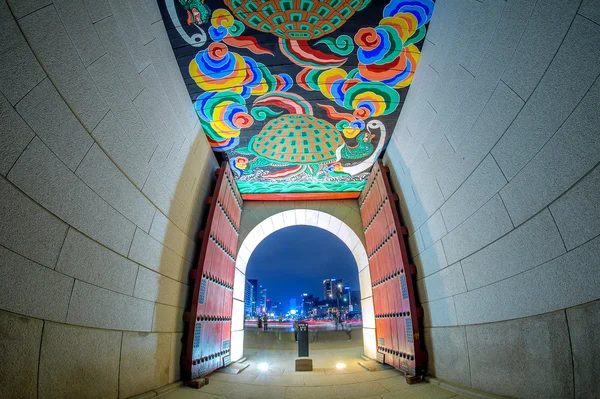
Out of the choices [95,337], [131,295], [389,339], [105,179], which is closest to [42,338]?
[95,337]

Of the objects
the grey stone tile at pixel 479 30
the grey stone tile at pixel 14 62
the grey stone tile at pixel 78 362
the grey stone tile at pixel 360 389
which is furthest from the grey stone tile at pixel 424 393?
the grey stone tile at pixel 14 62

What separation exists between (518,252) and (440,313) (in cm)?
166

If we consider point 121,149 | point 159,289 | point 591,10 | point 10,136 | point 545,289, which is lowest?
point 545,289

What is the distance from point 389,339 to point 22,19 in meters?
5.78

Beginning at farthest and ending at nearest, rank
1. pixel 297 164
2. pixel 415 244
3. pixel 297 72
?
pixel 297 164 < pixel 415 244 < pixel 297 72

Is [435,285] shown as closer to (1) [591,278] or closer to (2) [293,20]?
(1) [591,278]

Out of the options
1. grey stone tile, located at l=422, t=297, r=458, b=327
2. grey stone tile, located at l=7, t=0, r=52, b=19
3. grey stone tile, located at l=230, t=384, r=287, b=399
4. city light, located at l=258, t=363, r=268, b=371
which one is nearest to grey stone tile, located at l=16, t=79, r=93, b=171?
grey stone tile, located at l=7, t=0, r=52, b=19

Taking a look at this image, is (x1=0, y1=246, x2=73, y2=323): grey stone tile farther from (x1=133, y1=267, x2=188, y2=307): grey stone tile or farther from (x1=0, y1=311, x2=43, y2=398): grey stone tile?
(x1=133, y1=267, x2=188, y2=307): grey stone tile

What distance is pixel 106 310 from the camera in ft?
7.84

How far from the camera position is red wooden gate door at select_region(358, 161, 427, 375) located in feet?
12.9

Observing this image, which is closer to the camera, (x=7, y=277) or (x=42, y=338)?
(x=7, y=277)

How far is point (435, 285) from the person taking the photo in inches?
142

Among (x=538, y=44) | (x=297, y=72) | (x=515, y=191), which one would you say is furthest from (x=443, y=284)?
(x=297, y=72)

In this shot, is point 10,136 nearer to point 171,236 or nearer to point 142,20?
point 142,20
